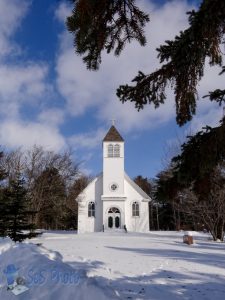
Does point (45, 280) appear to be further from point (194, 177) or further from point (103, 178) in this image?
point (103, 178)

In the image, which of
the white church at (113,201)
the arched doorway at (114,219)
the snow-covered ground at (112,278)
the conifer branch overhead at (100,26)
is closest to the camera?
the conifer branch overhead at (100,26)

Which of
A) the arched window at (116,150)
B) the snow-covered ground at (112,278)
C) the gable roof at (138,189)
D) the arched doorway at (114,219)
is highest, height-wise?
the arched window at (116,150)

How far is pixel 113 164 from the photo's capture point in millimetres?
38750

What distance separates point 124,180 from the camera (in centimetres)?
3869

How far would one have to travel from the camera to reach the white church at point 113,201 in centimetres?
3688

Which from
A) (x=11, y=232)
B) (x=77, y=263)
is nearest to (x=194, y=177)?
(x=77, y=263)

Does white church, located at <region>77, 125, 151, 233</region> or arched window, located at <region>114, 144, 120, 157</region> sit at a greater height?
arched window, located at <region>114, 144, 120, 157</region>

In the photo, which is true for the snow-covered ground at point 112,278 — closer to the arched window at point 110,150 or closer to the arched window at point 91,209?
the arched window at point 91,209

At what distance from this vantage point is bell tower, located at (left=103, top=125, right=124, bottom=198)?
3788cm

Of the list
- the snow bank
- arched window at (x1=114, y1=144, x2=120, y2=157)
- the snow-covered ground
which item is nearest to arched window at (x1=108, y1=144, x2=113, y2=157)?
arched window at (x1=114, y1=144, x2=120, y2=157)

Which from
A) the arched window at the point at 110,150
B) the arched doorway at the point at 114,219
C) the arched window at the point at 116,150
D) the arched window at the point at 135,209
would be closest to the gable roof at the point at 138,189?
the arched window at the point at 135,209

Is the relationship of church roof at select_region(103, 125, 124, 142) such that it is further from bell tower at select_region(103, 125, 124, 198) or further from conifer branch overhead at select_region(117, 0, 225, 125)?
conifer branch overhead at select_region(117, 0, 225, 125)

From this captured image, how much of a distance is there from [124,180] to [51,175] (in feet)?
27.4

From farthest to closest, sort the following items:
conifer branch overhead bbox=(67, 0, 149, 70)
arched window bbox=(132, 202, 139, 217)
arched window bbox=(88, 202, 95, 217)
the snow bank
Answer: arched window bbox=(132, 202, 139, 217) < arched window bbox=(88, 202, 95, 217) < the snow bank < conifer branch overhead bbox=(67, 0, 149, 70)
